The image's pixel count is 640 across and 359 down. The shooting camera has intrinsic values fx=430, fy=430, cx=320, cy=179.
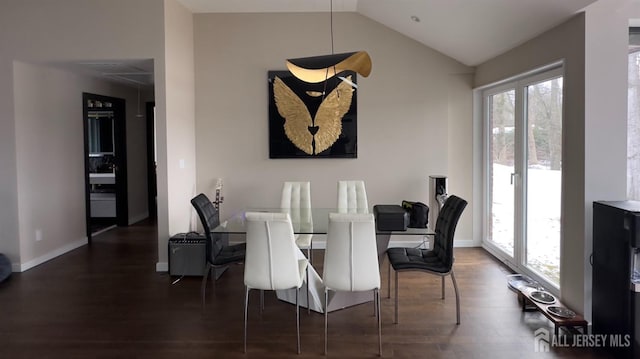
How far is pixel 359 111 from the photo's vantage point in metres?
5.68

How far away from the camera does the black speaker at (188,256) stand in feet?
15.1

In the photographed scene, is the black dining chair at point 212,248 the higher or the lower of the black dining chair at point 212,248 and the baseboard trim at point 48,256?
the higher

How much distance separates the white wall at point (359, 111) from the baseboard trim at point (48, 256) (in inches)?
77.2

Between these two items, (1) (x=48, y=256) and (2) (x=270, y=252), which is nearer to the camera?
(2) (x=270, y=252)

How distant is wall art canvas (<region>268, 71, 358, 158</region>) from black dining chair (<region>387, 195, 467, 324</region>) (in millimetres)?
2204

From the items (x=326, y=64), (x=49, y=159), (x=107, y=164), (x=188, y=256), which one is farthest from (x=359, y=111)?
(x=107, y=164)

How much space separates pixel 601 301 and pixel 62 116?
6162 mm

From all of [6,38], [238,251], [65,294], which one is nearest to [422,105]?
[238,251]

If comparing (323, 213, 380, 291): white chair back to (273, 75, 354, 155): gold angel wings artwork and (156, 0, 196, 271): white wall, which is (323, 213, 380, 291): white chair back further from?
(273, 75, 354, 155): gold angel wings artwork

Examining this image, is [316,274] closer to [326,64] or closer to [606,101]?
[326,64]

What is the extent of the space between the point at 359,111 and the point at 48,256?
4.31 metres

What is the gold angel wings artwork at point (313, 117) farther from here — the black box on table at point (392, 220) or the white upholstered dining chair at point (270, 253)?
the white upholstered dining chair at point (270, 253)

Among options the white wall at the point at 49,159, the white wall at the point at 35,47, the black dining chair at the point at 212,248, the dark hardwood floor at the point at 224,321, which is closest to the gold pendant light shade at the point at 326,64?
the black dining chair at the point at 212,248

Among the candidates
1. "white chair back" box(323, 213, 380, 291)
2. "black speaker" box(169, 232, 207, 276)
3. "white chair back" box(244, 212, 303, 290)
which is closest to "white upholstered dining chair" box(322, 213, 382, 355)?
"white chair back" box(323, 213, 380, 291)
